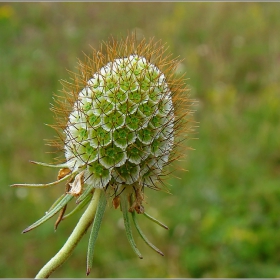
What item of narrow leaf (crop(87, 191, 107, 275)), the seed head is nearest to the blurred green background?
the seed head

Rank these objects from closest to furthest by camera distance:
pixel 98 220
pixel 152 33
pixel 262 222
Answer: pixel 98 220, pixel 262 222, pixel 152 33

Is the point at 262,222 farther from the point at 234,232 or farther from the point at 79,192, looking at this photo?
the point at 79,192

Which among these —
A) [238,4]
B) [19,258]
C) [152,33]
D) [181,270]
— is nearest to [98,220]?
[181,270]

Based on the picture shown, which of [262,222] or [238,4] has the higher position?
[238,4]

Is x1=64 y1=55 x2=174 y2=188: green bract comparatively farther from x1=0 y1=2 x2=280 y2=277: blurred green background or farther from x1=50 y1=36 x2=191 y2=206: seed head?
x1=0 y1=2 x2=280 y2=277: blurred green background

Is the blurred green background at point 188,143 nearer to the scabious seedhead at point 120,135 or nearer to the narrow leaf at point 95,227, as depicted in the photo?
the scabious seedhead at point 120,135
